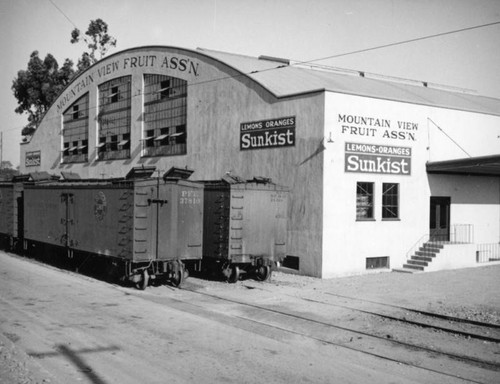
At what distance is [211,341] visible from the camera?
383 inches

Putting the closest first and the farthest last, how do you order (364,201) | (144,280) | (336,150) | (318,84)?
(144,280) < (336,150) < (364,201) < (318,84)

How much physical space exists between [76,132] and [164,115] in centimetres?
1065

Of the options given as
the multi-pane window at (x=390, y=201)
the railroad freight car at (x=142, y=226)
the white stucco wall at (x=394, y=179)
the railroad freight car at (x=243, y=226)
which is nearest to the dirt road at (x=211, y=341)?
the railroad freight car at (x=142, y=226)

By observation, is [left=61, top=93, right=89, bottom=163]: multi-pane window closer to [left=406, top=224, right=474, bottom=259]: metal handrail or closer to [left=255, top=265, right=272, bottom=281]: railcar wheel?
[left=255, top=265, right=272, bottom=281]: railcar wheel

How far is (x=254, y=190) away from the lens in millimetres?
17016

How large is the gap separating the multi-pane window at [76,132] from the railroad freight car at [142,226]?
16.7m

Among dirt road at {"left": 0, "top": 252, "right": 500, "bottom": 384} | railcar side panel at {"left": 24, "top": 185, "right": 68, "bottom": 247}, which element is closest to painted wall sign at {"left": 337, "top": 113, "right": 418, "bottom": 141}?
dirt road at {"left": 0, "top": 252, "right": 500, "bottom": 384}

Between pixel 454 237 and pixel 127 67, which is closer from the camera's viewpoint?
pixel 454 237

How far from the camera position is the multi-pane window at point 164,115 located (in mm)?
25719

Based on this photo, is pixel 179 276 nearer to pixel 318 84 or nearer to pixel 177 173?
pixel 177 173

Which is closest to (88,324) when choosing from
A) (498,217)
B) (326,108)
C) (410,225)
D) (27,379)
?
(27,379)

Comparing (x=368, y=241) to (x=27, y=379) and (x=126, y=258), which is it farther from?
(x=27, y=379)

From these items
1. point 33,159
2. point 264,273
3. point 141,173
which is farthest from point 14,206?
point 33,159

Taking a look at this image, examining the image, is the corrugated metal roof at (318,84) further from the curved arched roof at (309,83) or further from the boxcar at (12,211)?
the boxcar at (12,211)
